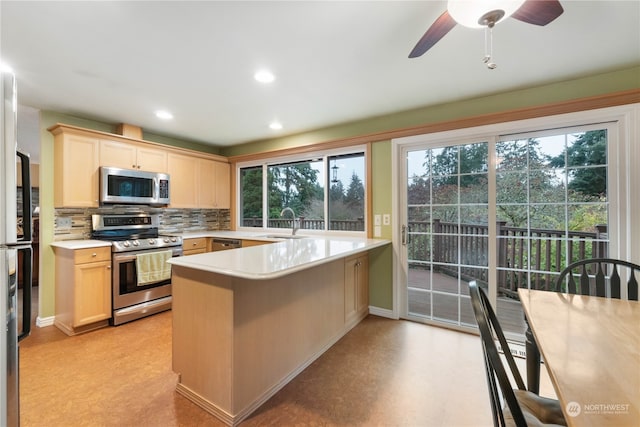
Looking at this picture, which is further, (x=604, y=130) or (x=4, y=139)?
(x=604, y=130)

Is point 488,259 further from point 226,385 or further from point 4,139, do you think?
point 4,139

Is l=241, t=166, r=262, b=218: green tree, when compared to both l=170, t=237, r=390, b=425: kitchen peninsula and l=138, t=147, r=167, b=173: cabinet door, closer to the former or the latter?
l=138, t=147, r=167, b=173: cabinet door

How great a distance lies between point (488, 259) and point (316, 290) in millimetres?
1728

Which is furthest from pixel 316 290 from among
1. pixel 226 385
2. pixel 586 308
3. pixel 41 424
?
pixel 41 424

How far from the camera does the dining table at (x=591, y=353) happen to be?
665 millimetres

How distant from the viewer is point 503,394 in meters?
0.75

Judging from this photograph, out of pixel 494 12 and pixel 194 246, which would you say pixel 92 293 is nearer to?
pixel 194 246

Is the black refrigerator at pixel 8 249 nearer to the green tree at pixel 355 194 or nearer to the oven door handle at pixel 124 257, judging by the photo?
the oven door handle at pixel 124 257

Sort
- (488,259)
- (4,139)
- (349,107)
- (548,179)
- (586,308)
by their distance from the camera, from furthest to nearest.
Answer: (349,107) < (488,259) < (548,179) < (586,308) < (4,139)

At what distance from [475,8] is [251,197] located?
3.86m

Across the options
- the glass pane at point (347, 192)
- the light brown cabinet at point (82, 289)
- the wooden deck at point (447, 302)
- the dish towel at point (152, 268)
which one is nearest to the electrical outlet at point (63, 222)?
the light brown cabinet at point (82, 289)

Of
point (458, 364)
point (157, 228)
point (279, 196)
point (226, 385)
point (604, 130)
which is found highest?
point (604, 130)

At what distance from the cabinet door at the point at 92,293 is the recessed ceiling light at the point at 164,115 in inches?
65.9

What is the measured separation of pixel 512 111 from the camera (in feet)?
8.10
